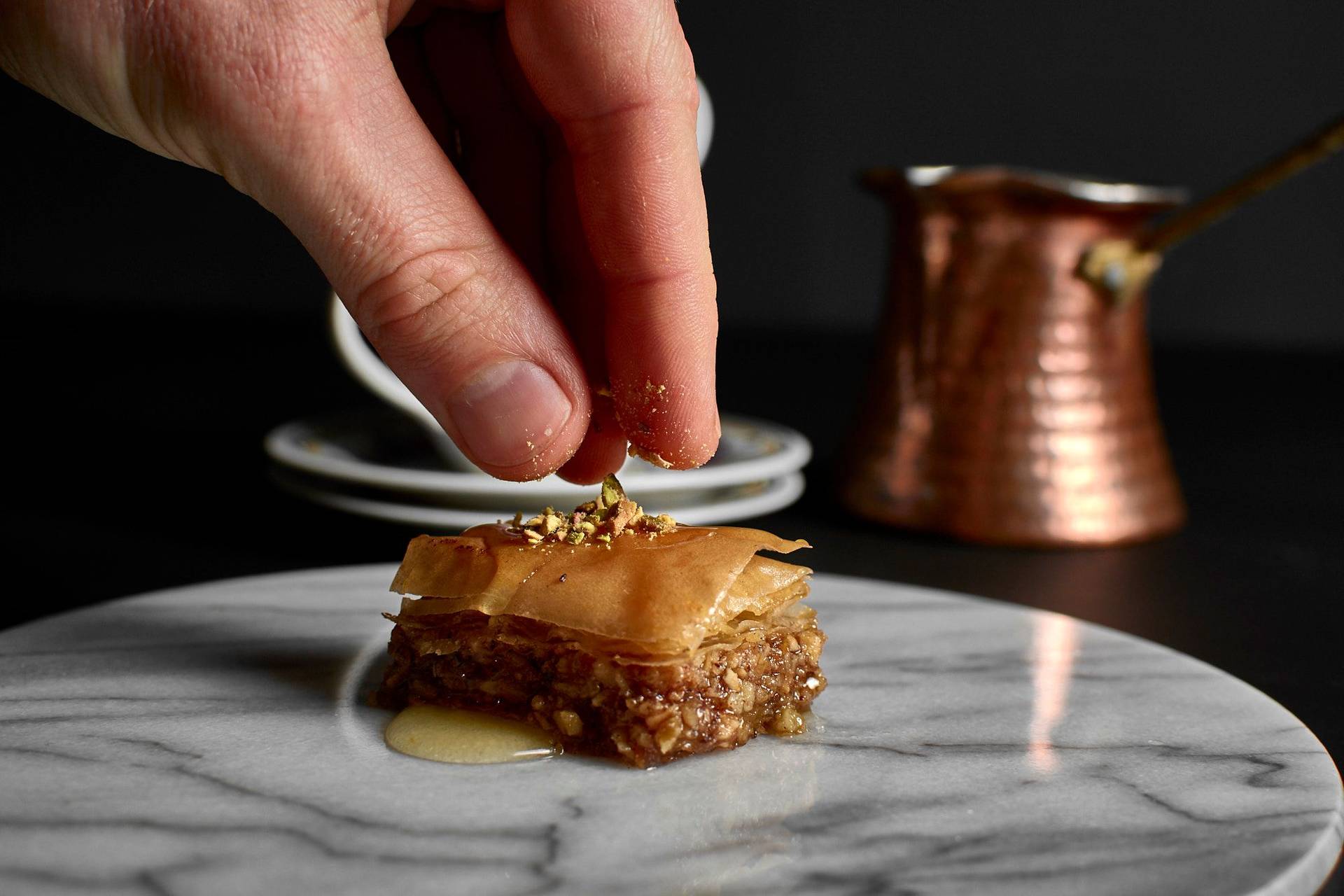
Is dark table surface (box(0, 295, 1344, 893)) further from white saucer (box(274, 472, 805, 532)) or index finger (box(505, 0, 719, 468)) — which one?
index finger (box(505, 0, 719, 468))

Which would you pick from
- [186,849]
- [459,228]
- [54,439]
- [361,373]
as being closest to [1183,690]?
[459,228]

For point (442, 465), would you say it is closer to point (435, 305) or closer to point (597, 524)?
point (597, 524)

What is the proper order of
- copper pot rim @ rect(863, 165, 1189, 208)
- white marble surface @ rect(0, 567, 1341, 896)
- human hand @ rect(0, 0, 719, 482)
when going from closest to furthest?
white marble surface @ rect(0, 567, 1341, 896), human hand @ rect(0, 0, 719, 482), copper pot rim @ rect(863, 165, 1189, 208)

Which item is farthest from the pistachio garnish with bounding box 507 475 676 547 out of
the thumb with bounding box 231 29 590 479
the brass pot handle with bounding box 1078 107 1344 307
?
the brass pot handle with bounding box 1078 107 1344 307

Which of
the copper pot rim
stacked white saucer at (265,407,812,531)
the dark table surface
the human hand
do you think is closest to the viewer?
the human hand

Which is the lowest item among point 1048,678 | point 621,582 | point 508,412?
point 1048,678

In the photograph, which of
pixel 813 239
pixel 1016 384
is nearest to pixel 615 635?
pixel 1016 384

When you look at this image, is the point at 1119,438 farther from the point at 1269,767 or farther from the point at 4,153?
the point at 4,153
